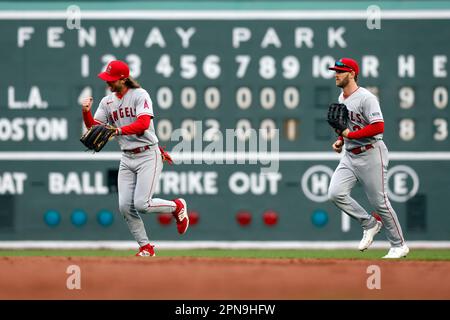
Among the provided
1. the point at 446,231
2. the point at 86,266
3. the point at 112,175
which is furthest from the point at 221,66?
the point at 86,266

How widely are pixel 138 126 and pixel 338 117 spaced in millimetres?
1688

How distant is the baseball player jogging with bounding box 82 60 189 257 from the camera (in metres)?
11.1

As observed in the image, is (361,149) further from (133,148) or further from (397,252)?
(133,148)

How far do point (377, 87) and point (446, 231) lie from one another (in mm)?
1740

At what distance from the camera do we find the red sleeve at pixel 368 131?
1080cm

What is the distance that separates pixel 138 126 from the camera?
35.8 feet

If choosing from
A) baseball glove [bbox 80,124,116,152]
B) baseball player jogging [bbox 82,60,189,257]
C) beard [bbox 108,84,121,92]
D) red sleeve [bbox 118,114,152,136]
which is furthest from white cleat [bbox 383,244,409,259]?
beard [bbox 108,84,121,92]

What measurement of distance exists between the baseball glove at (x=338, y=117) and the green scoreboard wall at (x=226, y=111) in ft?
9.84

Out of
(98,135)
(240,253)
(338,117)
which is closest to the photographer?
(338,117)

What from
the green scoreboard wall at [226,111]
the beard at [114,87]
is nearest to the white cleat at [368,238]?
the beard at [114,87]

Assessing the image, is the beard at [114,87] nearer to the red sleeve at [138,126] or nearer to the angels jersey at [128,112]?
the angels jersey at [128,112]

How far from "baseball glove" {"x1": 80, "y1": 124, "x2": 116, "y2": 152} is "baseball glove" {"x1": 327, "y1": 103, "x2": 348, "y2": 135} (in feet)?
6.06

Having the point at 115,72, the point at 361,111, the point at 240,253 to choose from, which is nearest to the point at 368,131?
the point at 361,111

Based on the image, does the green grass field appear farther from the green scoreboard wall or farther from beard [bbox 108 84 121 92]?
beard [bbox 108 84 121 92]
